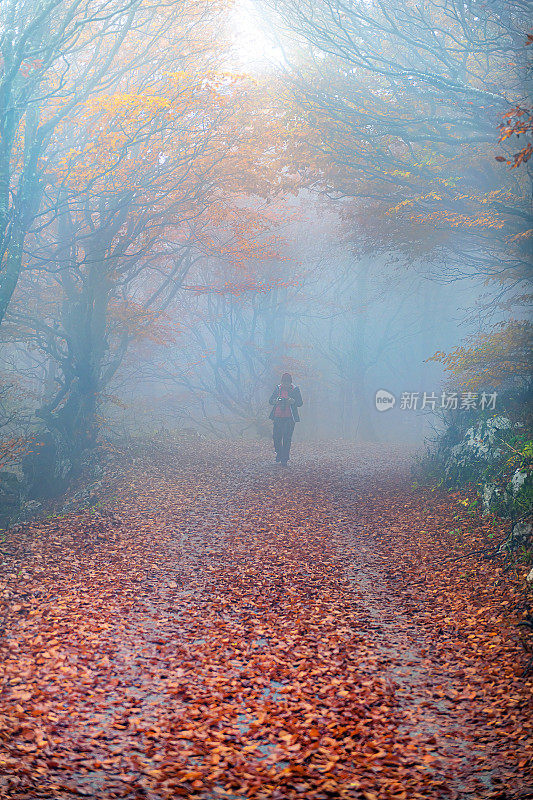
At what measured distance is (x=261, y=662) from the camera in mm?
5363

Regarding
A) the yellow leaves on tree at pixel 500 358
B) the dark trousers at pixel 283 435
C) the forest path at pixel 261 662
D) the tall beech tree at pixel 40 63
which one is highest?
the tall beech tree at pixel 40 63

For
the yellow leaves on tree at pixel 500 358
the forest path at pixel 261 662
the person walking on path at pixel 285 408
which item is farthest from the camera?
the person walking on path at pixel 285 408

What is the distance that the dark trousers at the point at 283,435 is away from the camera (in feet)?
51.7

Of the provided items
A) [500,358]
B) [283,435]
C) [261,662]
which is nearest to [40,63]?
[261,662]

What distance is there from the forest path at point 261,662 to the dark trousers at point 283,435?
5383mm

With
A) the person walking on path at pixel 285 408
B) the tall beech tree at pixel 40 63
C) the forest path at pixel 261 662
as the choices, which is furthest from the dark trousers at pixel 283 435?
the tall beech tree at pixel 40 63

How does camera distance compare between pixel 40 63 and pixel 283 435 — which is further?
pixel 283 435

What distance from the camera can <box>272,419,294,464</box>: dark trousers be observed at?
1577 cm

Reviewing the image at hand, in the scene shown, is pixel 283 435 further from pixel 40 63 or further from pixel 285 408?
pixel 40 63

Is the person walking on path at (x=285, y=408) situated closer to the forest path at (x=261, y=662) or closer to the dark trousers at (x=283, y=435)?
the dark trousers at (x=283, y=435)

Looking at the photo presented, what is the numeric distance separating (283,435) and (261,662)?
1060cm

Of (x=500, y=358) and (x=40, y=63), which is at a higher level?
(x=40, y=63)

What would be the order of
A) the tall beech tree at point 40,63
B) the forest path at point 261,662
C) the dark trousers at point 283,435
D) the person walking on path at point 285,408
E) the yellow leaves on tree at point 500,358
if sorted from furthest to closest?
the dark trousers at point 283,435
the person walking on path at point 285,408
the yellow leaves on tree at point 500,358
the tall beech tree at point 40,63
the forest path at point 261,662

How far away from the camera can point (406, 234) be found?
13633mm
